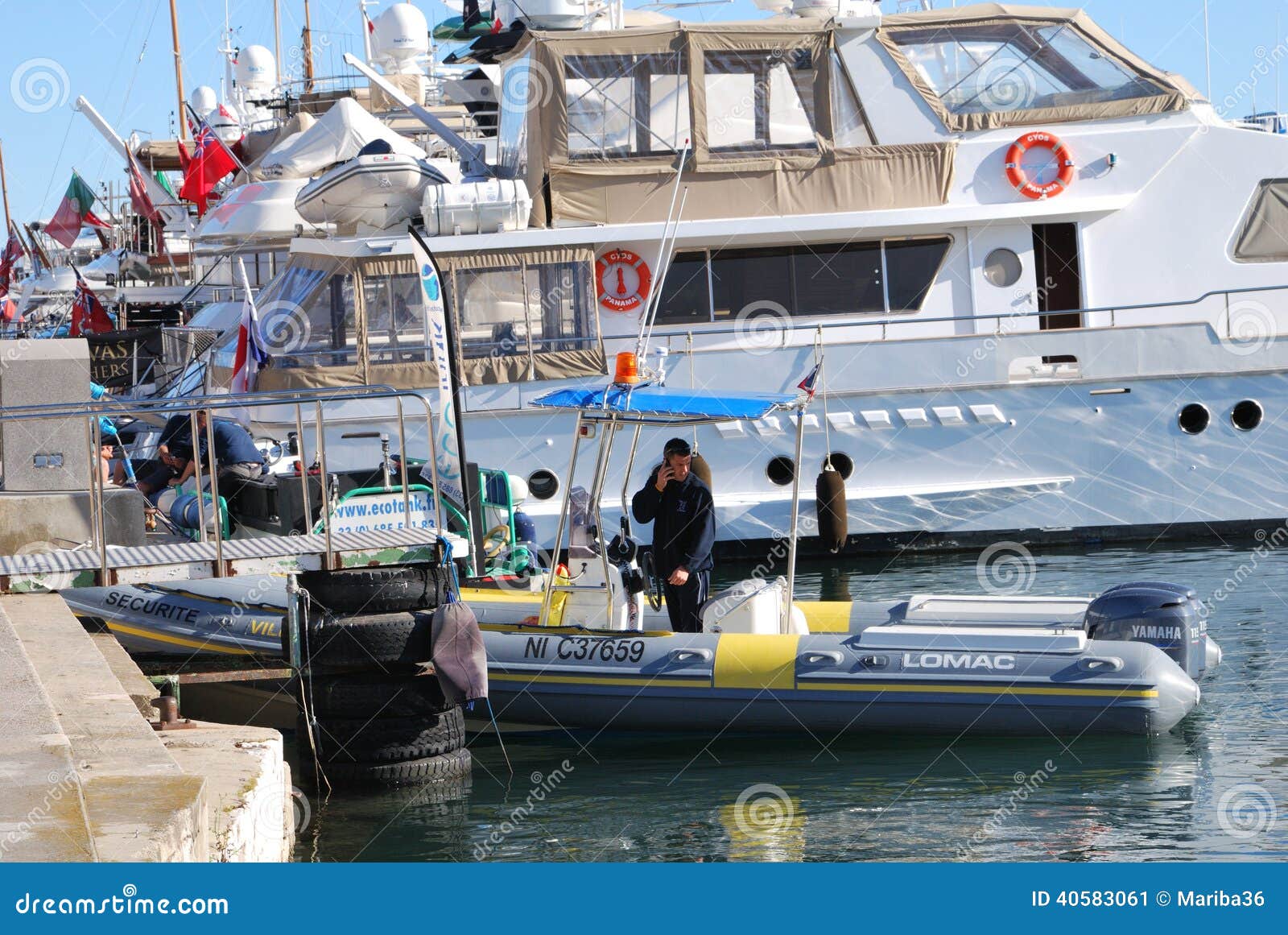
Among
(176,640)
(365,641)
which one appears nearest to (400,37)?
(176,640)

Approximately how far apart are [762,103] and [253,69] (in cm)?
3592

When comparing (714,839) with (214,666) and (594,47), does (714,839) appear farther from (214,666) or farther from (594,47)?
(594,47)

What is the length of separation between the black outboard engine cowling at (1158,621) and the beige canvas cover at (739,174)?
20.2 ft

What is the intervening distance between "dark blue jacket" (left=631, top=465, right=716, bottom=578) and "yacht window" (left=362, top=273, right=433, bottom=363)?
211 inches

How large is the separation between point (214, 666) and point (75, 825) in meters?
5.19

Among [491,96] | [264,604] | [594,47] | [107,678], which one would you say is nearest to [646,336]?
[594,47]

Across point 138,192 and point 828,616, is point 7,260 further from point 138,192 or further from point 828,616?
point 828,616

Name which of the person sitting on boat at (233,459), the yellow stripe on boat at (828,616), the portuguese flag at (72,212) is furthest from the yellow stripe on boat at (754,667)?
the portuguese flag at (72,212)

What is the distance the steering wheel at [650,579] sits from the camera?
31.3ft

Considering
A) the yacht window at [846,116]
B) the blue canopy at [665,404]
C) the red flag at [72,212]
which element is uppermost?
the red flag at [72,212]

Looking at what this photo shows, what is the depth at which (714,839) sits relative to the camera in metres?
7.36

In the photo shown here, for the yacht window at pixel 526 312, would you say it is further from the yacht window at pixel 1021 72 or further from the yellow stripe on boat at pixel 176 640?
the yellow stripe on boat at pixel 176 640

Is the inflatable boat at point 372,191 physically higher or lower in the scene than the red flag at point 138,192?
lower

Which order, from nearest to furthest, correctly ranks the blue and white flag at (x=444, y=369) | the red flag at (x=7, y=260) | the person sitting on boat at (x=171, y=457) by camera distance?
the blue and white flag at (x=444, y=369) → the person sitting on boat at (x=171, y=457) → the red flag at (x=7, y=260)
